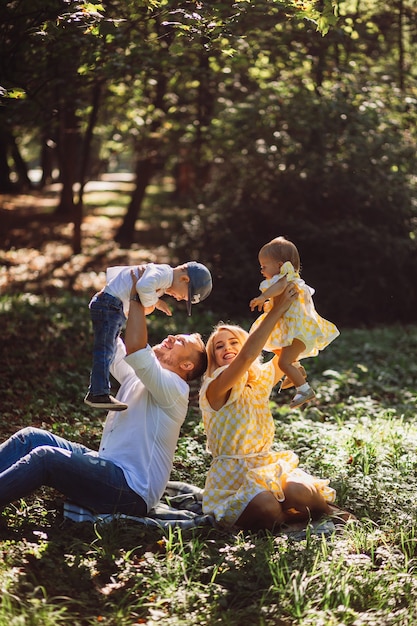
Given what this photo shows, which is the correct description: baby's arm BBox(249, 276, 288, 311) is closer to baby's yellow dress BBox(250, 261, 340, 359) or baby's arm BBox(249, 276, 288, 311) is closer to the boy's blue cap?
baby's yellow dress BBox(250, 261, 340, 359)

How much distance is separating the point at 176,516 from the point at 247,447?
59cm

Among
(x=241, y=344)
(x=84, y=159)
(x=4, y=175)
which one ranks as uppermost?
(x=241, y=344)

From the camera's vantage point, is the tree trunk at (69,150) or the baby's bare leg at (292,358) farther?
the tree trunk at (69,150)

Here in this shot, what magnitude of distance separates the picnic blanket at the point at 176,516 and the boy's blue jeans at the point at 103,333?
70cm

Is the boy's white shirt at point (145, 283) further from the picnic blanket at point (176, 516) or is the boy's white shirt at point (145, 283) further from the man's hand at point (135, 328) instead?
the picnic blanket at point (176, 516)

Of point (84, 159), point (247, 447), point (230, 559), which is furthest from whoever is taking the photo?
point (84, 159)

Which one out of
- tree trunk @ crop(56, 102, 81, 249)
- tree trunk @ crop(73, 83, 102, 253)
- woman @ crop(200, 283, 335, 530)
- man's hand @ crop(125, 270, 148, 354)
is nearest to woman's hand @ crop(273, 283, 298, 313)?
woman @ crop(200, 283, 335, 530)

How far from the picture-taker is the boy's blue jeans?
4520 millimetres

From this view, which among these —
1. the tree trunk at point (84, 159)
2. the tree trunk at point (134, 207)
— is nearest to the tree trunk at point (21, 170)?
the tree trunk at point (134, 207)

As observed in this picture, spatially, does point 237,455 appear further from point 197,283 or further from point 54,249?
point 54,249

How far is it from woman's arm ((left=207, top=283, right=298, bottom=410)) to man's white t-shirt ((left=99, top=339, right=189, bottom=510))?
0.21m

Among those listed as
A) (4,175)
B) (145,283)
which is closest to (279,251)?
(145,283)

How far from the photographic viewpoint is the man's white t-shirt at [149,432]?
4.49m

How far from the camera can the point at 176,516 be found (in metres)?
4.64
